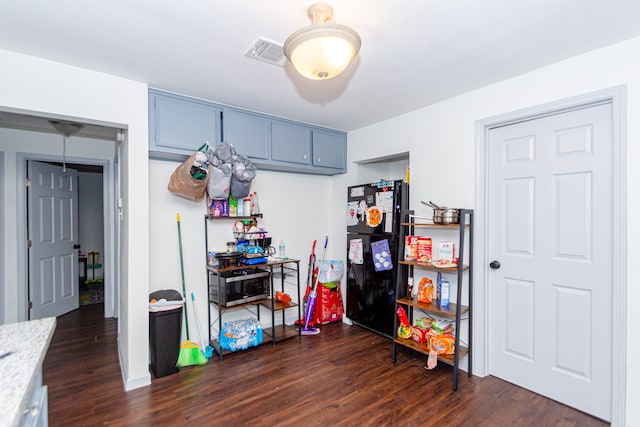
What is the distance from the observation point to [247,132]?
3197 mm

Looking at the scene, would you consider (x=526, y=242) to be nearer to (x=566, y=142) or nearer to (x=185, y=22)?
(x=566, y=142)

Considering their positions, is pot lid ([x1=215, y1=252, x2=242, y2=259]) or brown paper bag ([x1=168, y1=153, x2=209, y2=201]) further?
pot lid ([x1=215, y1=252, x2=242, y2=259])

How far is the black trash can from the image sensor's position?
2.64m

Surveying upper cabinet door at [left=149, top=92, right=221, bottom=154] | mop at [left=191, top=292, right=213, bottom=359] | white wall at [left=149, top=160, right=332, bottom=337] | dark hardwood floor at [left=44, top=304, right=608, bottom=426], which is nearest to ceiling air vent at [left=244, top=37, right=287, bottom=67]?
upper cabinet door at [left=149, top=92, right=221, bottom=154]

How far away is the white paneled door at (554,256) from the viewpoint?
2.13m

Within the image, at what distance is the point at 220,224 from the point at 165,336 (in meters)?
1.18

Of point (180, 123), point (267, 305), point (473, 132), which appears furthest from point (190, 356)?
point (473, 132)

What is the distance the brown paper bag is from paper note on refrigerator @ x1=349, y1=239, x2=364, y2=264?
1.75 metres

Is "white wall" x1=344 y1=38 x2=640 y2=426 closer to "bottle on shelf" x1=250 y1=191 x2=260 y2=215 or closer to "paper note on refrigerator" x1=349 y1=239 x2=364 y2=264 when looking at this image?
"paper note on refrigerator" x1=349 y1=239 x2=364 y2=264

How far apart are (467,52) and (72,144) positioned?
440 centimetres

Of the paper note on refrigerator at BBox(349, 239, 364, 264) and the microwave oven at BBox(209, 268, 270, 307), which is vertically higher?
the paper note on refrigerator at BBox(349, 239, 364, 264)

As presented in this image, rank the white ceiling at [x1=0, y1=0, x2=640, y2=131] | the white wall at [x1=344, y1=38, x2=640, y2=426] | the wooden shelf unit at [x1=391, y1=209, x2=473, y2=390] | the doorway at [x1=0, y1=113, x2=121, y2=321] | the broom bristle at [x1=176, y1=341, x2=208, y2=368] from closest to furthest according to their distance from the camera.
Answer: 1. the white ceiling at [x1=0, y1=0, x2=640, y2=131]
2. the white wall at [x1=344, y1=38, x2=640, y2=426]
3. the wooden shelf unit at [x1=391, y1=209, x2=473, y2=390]
4. the broom bristle at [x1=176, y1=341, x2=208, y2=368]
5. the doorway at [x1=0, y1=113, x2=121, y2=321]

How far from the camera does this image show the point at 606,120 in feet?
6.89

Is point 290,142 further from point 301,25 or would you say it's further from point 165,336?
point 165,336
